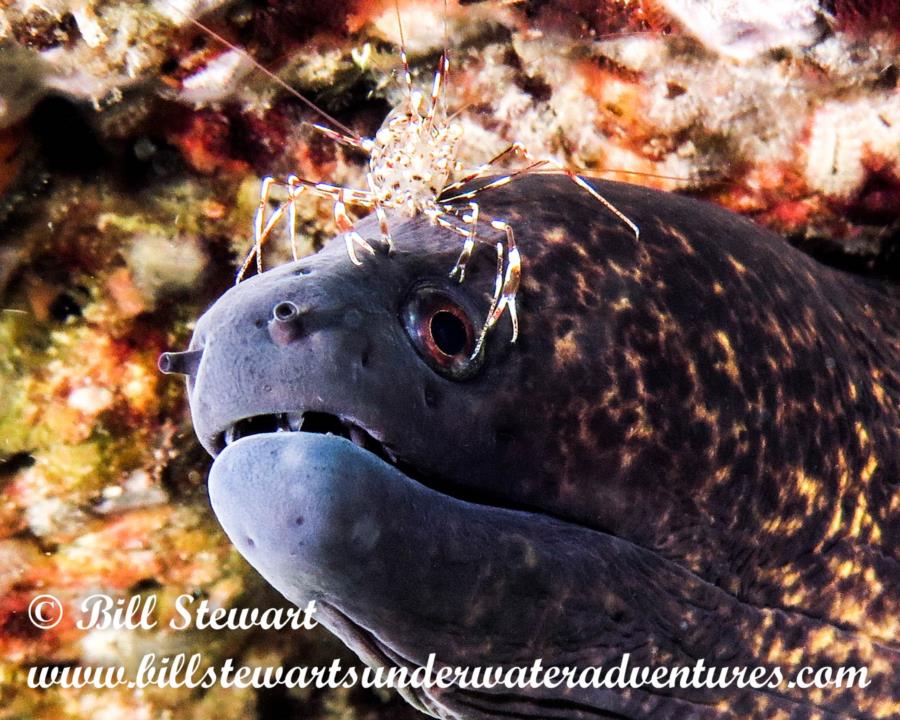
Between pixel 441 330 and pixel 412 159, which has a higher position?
pixel 412 159

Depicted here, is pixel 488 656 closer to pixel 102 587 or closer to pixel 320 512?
pixel 320 512

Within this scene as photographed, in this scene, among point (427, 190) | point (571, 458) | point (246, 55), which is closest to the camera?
point (571, 458)

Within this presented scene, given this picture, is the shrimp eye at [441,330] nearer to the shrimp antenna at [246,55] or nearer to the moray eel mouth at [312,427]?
the moray eel mouth at [312,427]

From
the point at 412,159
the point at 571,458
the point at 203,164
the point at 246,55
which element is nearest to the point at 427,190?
the point at 412,159

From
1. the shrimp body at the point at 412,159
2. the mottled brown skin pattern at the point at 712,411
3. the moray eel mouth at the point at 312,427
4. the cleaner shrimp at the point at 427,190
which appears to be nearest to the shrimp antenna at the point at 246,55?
the cleaner shrimp at the point at 427,190

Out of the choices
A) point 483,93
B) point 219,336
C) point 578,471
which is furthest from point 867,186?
point 219,336

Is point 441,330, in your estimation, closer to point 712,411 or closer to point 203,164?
point 712,411
